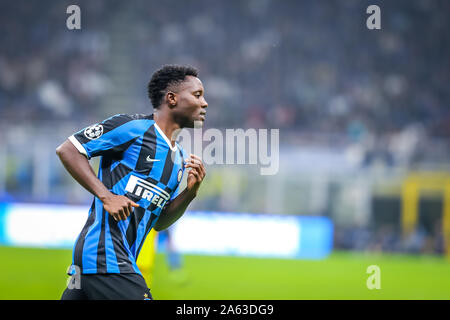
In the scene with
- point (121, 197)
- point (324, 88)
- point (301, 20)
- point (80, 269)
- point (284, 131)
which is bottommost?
point (80, 269)

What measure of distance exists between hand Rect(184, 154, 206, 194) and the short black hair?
0.48m

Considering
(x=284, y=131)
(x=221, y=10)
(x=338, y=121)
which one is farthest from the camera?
(x=221, y=10)

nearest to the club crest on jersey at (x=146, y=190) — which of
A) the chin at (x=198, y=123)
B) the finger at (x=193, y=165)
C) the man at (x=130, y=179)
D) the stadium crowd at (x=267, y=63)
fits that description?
the man at (x=130, y=179)

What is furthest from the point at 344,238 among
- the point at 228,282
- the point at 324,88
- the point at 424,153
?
the point at 228,282

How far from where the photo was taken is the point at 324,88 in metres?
22.6

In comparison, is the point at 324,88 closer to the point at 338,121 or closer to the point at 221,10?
the point at 338,121

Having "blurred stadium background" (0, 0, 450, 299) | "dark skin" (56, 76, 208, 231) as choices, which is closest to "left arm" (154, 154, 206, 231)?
"dark skin" (56, 76, 208, 231)

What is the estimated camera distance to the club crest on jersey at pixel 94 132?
346 cm

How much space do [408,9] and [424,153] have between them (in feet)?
31.2

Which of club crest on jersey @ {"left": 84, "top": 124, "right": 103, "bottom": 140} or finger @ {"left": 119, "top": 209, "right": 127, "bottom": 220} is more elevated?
club crest on jersey @ {"left": 84, "top": 124, "right": 103, "bottom": 140}

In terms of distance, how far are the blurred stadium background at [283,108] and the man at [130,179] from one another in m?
6.77

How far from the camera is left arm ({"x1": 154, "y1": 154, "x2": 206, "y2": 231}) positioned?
358 cm

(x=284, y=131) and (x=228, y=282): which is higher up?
(x=284, y=131)

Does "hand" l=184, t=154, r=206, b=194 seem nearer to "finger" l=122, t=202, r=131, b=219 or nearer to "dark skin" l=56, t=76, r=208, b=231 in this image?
"dark skin" l=56, t=76, r=208, b=231
